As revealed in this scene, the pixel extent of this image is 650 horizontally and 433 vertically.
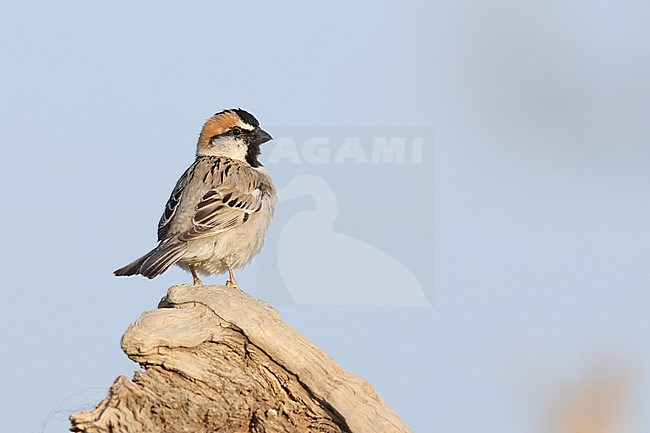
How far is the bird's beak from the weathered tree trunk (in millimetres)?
3293

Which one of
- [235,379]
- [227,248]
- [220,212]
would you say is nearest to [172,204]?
[220,212]

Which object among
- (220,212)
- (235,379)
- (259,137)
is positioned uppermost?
(259,137)

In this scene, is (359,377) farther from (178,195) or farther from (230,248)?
(178,195)

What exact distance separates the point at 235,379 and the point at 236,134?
12.4ft

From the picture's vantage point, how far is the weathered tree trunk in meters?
5.50

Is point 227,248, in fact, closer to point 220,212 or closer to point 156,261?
point 220,212

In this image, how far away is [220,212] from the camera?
8.27m

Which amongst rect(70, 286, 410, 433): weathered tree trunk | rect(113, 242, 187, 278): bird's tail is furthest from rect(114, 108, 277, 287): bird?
rect(70, 286, 410, 433): weathered tree trunk

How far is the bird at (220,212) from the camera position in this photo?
8.00m

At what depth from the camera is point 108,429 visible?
5141 mm

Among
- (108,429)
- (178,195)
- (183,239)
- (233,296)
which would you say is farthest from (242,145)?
(108,429)

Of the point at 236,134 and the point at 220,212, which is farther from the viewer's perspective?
the point at 236,134

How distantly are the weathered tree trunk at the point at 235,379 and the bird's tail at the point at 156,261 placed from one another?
154cm

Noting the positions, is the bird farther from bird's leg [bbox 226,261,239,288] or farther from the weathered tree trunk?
the weathered tree trunk
